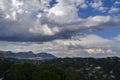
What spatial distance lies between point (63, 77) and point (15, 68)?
111 feet

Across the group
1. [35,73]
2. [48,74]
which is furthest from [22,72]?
[48,74]

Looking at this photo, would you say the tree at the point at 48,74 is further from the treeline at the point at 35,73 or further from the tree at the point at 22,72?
the tree at the point at 22,72

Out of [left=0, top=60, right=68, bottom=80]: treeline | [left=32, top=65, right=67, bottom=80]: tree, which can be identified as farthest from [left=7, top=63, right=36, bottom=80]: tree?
[left=32, top=65, right=67, bottom=80]: tree

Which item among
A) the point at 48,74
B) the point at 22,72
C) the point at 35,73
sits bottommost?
the point at 48,74

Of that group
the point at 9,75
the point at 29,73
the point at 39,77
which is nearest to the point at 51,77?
the point at 39,77

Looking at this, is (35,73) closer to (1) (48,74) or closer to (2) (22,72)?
(1) (48,74)

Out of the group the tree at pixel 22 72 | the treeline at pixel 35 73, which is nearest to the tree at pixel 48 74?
the treeline at pixel 35 73

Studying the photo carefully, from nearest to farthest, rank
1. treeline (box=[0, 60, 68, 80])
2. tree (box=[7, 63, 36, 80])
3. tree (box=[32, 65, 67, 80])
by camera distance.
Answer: tree (box=[32, 65, 67, 80]), treeline (box=[0, 60, 68, 80]), tree (box=[7, 63, 36, 80])

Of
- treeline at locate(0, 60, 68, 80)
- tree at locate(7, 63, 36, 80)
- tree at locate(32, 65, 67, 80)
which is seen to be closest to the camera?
tree at locate(32, 65, 67, 80)

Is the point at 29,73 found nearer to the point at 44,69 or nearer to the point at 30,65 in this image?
the point at 30,65

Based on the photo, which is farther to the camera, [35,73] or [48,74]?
[35,73]

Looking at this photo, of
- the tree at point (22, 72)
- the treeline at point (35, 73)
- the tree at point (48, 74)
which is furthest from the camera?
the tree at point (22, 72)

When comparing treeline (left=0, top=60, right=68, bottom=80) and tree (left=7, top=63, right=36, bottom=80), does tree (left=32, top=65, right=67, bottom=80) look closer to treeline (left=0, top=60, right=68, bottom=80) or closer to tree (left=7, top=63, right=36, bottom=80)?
treeline (left=0, top=60, right=68, bottom=80)

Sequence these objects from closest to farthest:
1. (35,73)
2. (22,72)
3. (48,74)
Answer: (48,74)
(35,73)
(22,72)
